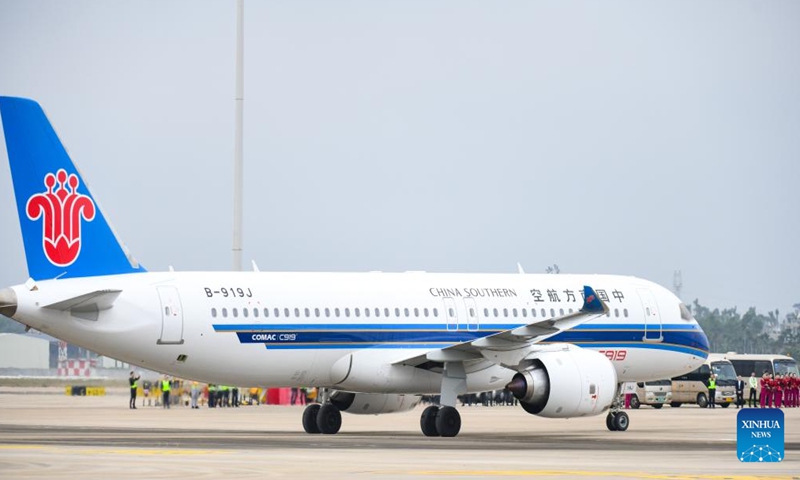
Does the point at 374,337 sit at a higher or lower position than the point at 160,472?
higher

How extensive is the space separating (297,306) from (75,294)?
6.07 meters

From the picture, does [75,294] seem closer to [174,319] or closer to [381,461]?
[174,319]

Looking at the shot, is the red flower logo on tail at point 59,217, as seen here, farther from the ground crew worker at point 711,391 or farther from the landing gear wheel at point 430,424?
the ground crew worker at point 711,391

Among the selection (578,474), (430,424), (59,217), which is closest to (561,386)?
(430,424)

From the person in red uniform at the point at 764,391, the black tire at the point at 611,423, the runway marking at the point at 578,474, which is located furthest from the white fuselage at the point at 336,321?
the person in red uniform at the point at 764,391

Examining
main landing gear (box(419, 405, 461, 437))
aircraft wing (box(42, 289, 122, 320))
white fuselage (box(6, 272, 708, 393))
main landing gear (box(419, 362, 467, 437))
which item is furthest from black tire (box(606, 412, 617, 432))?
aircraft wing (box(42, 289, 122, 320))

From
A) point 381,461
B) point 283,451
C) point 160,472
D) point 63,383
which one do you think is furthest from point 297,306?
point 63,383

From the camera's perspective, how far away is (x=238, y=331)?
37.5 meters

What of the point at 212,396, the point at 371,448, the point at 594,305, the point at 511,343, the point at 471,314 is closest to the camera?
the point at 371,448

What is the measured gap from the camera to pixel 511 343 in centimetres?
3841

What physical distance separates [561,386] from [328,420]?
710cm

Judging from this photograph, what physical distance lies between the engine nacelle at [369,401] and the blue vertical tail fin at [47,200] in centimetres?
891

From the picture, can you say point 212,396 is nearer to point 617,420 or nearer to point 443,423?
point 617,420

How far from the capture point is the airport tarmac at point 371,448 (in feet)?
81.8
